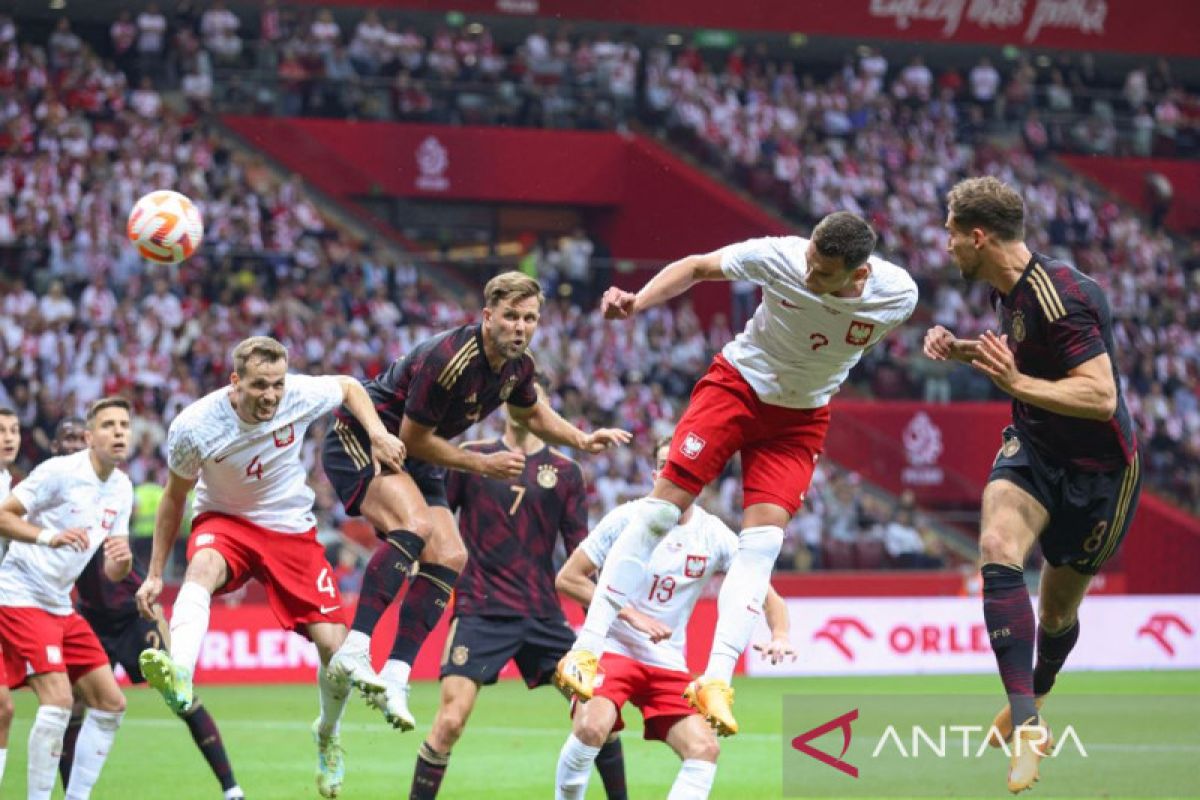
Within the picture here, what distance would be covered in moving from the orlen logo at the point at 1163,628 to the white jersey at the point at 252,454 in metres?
16.3

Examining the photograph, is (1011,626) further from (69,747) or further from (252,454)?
(69,747)

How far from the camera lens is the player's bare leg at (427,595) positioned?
32.6ft

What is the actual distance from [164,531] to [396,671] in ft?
5.07

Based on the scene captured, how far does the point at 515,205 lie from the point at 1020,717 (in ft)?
88.9

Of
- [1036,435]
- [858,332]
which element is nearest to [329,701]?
[858,332]

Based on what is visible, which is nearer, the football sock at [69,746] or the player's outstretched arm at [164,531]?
the player's outstretched arm at [164,531]

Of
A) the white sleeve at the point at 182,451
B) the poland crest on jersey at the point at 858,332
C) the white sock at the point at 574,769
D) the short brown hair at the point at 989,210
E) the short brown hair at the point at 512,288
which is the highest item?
the short brown hair at the point at 989,210

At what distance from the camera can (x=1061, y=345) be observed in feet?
27.3

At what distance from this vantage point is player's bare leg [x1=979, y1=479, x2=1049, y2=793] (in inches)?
330

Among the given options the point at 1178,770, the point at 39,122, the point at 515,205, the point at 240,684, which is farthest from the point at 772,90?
the point at 1178,770

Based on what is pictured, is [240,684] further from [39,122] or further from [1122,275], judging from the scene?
[1122,275]

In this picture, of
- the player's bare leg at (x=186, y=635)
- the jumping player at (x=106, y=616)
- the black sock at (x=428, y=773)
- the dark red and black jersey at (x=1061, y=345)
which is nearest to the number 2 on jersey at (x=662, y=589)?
the black sock at (x=428, y=773)

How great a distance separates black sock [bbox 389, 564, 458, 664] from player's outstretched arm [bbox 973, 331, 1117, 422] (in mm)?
3602

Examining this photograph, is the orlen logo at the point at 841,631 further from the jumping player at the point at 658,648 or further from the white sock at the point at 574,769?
the white sock at the point at 574,769
